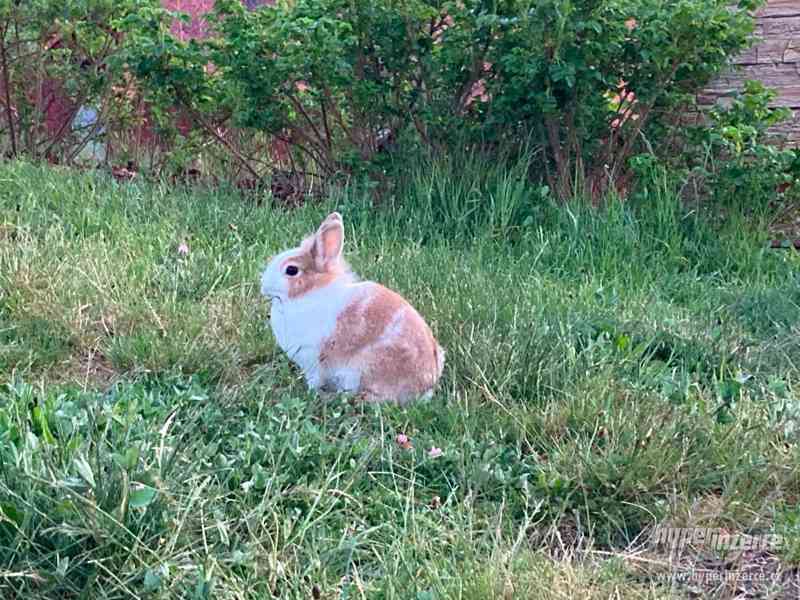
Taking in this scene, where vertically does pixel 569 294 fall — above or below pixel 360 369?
below

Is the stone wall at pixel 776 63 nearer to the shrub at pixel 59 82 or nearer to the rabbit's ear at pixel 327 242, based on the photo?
the rabbit's ear at pixel 327 242

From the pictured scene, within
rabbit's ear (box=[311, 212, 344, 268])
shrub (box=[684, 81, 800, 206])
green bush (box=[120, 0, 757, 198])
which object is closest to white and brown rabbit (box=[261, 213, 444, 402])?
rabbit's ear (box=[311, 212, 344, 268])

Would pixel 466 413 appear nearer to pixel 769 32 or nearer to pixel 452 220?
pixel 452 220

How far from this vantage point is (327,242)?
11.8ft

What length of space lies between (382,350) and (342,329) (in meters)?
0.17

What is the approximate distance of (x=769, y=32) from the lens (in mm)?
6578

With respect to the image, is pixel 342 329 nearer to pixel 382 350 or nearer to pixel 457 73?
pixel 382 350

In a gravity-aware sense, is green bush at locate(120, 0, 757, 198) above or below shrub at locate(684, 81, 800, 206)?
above

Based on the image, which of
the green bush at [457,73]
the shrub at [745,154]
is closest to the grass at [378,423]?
the shrub at [745,154]

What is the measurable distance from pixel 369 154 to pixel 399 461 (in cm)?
385

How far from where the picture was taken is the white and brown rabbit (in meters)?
3.43

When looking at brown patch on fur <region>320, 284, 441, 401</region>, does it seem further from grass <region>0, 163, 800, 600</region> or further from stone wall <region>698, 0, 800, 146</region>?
stone wall <region>698, 0, 800, 146</region>

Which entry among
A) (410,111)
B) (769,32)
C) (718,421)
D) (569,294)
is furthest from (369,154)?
(718,421)

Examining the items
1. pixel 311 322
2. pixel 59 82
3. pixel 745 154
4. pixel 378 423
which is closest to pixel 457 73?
pixel 745 154
